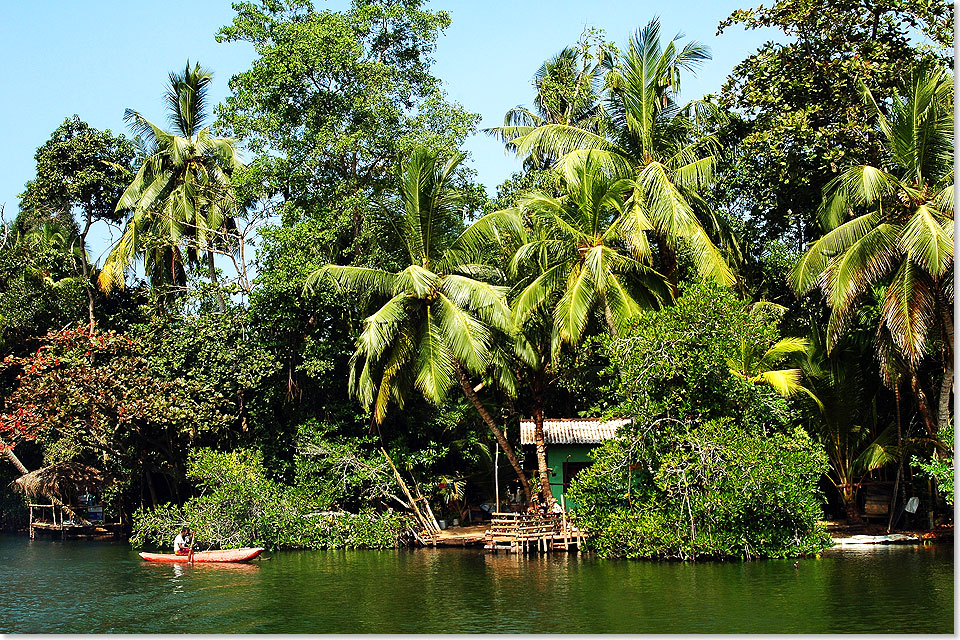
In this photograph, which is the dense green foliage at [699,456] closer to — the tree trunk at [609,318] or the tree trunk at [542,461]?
the tree trunk at [609,318]

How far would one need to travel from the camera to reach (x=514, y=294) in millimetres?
17438

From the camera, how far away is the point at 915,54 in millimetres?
17203

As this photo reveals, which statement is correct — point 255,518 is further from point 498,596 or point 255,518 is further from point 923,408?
point 923,408

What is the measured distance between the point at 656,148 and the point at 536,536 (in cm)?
723

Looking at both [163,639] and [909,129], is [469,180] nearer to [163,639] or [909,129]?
[909,129]

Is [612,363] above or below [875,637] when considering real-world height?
above

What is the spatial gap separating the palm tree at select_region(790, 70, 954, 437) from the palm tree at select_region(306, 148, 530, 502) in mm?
5295

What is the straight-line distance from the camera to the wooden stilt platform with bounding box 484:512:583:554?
53.3ft

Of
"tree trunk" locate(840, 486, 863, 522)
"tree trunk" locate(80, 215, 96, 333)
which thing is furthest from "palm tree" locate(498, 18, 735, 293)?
"tree trunk" locate(80, 215, 96, 333)

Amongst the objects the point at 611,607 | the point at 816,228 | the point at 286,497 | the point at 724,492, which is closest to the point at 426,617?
the point at 611,607

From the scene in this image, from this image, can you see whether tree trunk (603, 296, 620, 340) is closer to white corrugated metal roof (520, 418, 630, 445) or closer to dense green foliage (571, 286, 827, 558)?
dense green foliage (571, 286, 827, 558)

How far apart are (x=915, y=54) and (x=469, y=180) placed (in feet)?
27.9

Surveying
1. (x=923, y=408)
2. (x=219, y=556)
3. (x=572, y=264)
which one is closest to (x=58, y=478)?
(x=219, y=556)

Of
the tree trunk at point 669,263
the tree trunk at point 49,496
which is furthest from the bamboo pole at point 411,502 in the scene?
the tree trunk at point 49,496
